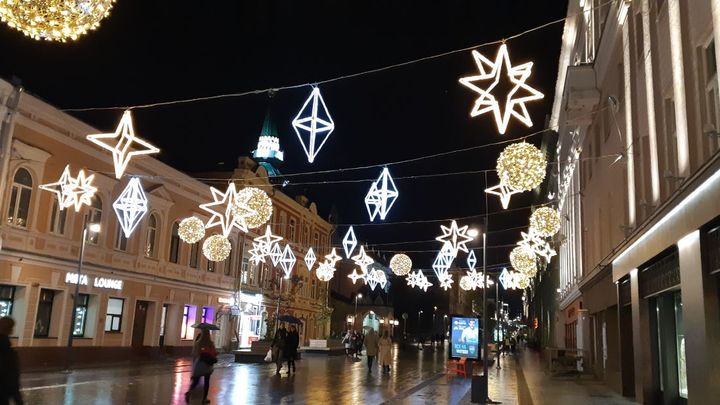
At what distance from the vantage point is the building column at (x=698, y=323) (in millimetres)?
8680

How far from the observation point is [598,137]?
21.1m

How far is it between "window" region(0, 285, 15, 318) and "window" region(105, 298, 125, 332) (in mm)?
5295

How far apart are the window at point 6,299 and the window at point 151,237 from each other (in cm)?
849

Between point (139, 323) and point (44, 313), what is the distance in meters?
6.50

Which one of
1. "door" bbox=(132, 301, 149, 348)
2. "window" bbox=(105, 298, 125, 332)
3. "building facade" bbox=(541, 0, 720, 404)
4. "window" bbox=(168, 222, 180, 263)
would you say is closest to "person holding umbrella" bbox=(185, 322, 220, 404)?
"building facade" bbox=(541, 0, 720, 404)

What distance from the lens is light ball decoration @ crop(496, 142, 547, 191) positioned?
43.4ft

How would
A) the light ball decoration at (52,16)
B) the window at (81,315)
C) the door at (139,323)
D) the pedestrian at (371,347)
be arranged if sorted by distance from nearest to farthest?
the light ball decoration at (52,16) → the pedestrian at (371,347) → the window at (81,315) → the door at (139,323)

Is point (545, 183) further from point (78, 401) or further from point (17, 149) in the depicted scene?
point (78, 401)

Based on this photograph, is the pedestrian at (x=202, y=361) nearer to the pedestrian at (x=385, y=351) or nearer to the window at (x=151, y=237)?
the pedestrian at (x=385, y=351)

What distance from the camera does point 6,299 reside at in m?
21.1

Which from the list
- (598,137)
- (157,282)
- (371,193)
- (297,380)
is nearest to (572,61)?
(598,137)

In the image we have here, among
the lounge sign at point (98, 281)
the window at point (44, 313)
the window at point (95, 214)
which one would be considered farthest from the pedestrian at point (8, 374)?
the window at point (95, 214)

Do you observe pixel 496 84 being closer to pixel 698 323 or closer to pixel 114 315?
pixel 698 323

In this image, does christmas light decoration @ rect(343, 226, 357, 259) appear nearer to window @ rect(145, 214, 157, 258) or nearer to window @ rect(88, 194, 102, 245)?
window @ rect(145, 214, 157, 258)
